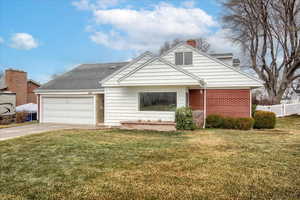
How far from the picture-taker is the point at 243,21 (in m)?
24.0

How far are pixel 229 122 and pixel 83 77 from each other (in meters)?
11.0

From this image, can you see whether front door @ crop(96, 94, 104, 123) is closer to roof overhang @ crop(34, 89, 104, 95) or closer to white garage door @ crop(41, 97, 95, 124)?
white garage door @ crop(41, 97, 95, 124)

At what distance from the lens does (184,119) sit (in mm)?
11352

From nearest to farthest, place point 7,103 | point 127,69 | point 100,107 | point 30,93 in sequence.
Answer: point 127,69 < point 100,107 < point 7,103 < point 30,93

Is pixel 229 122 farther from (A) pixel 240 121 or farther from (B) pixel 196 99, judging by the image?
(B) pixel 196 99

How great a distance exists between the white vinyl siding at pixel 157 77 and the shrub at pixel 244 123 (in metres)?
3.69

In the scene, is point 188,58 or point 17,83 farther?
point 17,83

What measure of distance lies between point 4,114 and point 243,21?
81.6ft

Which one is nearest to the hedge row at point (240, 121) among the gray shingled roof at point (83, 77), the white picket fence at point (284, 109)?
the white picket fence at point (284, 109)

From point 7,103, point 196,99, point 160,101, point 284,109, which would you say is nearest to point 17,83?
point 7,103

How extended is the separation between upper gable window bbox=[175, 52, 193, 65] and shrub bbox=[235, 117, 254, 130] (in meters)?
4.61

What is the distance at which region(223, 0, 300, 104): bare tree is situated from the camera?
72.7ft

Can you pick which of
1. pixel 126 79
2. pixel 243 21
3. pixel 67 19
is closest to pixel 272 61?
pixel 243 21

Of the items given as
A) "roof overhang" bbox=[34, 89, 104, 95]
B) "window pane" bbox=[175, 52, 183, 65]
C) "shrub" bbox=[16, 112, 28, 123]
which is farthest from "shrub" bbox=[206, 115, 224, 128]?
"shrub" bbox=[16, 112, 28, 123]
